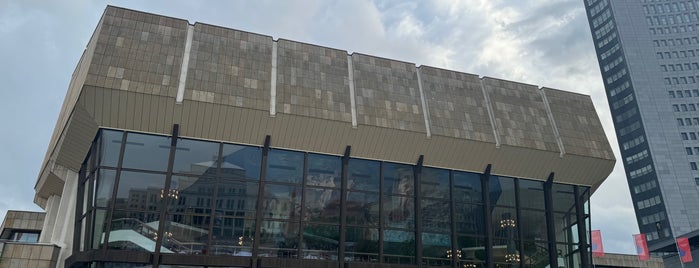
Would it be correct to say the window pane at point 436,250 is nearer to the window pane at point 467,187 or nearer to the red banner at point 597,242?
the window pane at point 467,187

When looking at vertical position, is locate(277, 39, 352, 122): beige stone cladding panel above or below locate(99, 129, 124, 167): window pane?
above

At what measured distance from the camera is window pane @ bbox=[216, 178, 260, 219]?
30.9 meters

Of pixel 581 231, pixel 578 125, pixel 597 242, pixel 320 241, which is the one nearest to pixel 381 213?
pixel 320 241

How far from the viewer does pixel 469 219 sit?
3575 cm

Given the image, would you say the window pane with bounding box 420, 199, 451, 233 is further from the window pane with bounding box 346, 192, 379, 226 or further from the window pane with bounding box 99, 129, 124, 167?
the window pane with bounding box 99, 129, 124, 167

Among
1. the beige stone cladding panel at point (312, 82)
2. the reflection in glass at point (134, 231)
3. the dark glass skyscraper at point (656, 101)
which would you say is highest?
the dark glass skyscraper at point (656, 101)

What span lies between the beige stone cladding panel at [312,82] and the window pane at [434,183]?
6.93 metres

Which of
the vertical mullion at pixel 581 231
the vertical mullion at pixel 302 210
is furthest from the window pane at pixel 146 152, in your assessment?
the vertical mullion at pixel 581 231

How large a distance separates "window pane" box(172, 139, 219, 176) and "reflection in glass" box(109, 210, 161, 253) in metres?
3.15

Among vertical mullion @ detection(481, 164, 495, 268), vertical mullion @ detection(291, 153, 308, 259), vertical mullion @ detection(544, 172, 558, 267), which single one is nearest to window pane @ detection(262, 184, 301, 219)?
vertical mullion @ detection(291, 153, 308, 259)

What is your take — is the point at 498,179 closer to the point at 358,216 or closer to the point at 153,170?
the point at 358,216

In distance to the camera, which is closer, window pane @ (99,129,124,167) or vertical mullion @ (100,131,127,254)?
vertical mullion @ (100,131,127,254)

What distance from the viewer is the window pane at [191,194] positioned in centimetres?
3018

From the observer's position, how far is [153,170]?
30516 millimetres
